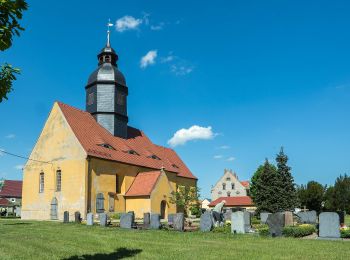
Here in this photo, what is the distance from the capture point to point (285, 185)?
45281 millimetres

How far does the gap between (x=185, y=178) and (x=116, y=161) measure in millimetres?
14698

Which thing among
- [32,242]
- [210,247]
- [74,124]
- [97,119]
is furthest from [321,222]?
[97,119]

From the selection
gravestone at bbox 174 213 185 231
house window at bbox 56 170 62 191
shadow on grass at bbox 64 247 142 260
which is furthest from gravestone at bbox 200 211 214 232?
house window at bbox 56 170 62 191

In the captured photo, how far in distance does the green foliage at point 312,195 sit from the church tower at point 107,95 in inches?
1102

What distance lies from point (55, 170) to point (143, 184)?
839cm

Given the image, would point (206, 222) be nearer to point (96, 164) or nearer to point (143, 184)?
point (96, 164)

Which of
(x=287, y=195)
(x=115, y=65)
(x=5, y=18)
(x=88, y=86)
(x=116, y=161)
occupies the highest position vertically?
(x=115, y=65)

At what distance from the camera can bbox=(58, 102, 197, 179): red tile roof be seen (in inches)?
1411

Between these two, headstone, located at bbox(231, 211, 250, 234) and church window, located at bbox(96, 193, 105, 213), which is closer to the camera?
headstone, located at bbox(231, 211, 250, 234)

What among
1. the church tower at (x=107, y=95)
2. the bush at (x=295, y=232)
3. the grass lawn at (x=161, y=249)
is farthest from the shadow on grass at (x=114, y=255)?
the church tower at (x=107, y=95)

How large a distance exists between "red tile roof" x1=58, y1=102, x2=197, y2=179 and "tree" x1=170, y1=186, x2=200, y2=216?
4.29 metres

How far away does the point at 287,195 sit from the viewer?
44.7m

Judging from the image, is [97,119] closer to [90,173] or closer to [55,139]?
[55,139]

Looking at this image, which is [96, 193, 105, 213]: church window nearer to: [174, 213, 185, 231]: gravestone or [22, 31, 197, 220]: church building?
[22, 31, 197, 220]: church building
